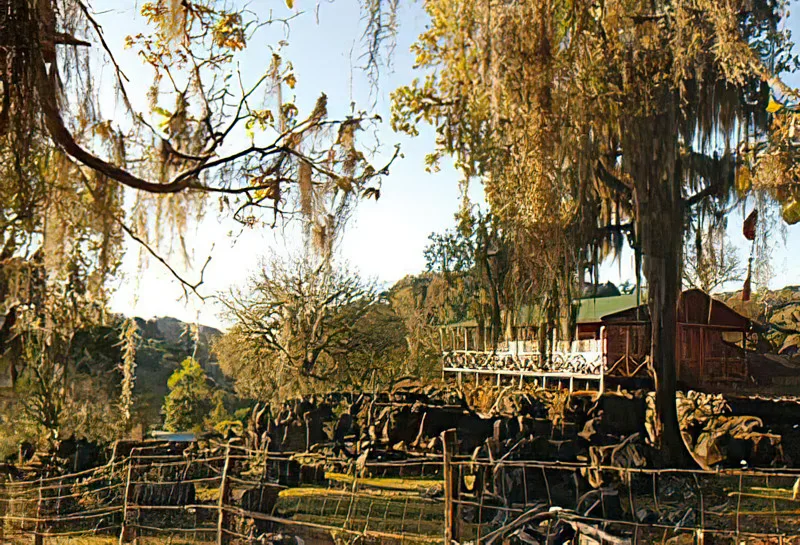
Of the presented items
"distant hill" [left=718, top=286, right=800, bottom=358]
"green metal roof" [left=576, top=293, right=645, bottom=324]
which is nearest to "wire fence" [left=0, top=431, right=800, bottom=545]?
"green metal roof" [left=576, top=293, right=645, bottom=324]

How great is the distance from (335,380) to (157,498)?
9.17 metres

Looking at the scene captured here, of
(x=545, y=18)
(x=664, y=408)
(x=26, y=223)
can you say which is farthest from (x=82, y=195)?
(x=664, y=408)

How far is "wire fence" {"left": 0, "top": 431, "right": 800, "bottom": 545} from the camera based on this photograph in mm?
4945

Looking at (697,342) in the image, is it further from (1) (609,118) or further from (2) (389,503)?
(1) (609,118)

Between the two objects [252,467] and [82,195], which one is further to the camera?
[252,467]

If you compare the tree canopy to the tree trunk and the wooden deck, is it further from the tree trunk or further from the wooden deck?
the wooden deck

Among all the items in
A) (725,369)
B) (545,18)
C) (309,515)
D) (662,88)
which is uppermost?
(662,88)

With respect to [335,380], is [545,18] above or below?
above

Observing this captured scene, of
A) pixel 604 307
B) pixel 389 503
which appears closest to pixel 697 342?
pixel 604 307

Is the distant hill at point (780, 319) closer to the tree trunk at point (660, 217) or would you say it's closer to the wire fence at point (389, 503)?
the tree trunk at point (660, 217)

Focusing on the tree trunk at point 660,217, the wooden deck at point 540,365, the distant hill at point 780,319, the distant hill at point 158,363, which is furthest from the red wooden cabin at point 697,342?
the distant hill at point 158,363

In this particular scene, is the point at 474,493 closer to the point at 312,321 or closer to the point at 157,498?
the point at 157,498

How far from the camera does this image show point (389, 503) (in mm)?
8102

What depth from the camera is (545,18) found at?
2.75 metres
